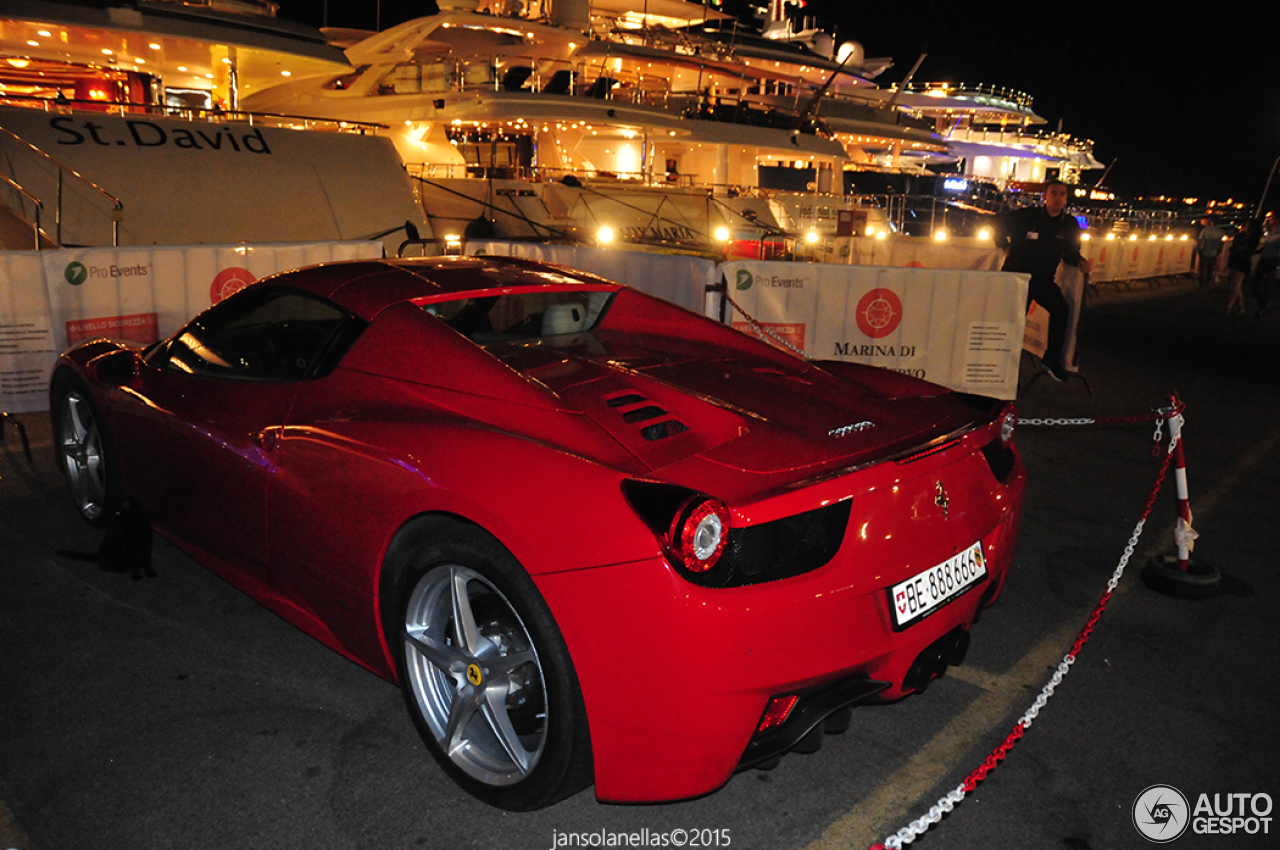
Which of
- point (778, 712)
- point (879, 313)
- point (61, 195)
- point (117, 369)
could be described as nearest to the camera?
point (778, 712)

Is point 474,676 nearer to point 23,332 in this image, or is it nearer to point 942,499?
point 942,499

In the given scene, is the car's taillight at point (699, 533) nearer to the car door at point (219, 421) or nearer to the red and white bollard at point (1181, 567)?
the car door at point (219, 421)

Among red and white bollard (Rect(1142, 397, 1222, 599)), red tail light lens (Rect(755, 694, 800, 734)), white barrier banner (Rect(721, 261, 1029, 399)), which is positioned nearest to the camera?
red tail light lens (Rect(755, 694, 800, 734))

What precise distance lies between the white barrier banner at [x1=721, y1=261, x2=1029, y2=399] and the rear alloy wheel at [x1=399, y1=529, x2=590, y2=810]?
205 inches

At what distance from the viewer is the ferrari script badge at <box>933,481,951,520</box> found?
261 cm

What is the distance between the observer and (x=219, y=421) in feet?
11.1

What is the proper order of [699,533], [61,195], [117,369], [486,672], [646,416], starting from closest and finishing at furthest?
[699,533] < [486,672] < [646,416] < [117,369] < [61,195]

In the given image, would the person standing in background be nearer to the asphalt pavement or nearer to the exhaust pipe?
the asphalt pavement

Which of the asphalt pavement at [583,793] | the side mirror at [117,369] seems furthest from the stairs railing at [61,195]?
the side mirror at [117,369]

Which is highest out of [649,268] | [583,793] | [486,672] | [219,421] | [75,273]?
[649,268]

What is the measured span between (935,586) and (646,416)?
98 centimetres

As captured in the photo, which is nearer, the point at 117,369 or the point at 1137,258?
the point at 117,369

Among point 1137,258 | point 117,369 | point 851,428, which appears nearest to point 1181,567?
point 851,428

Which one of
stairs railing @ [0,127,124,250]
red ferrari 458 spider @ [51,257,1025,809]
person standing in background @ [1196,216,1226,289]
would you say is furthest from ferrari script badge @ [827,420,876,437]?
person standing in background @ [1196,216,1226,289]
